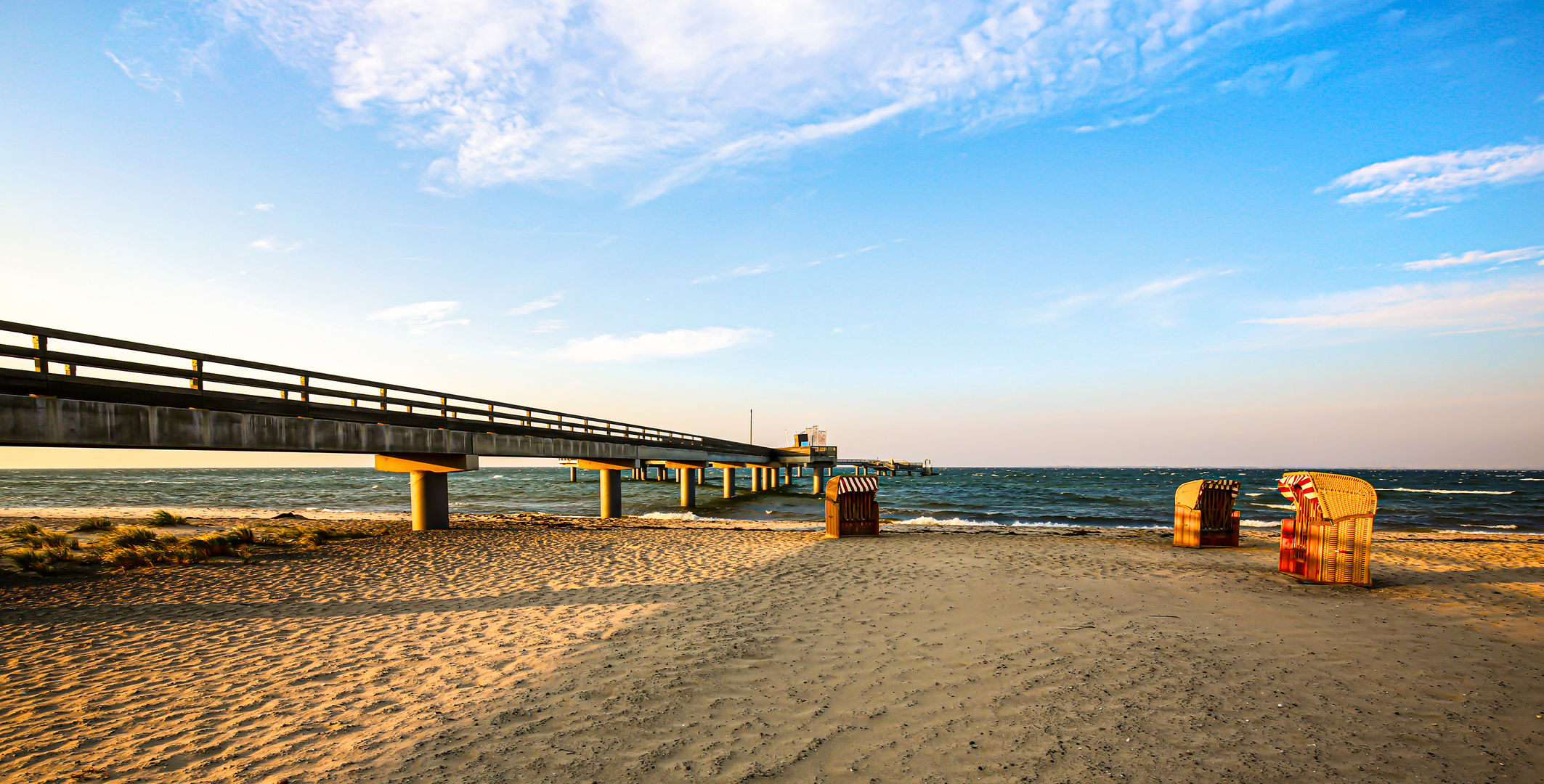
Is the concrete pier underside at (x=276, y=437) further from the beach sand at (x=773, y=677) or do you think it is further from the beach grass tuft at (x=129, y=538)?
the beach grass tuft at (x=129, y=538)

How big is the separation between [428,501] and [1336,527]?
22151mm

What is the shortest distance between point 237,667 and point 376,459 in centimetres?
1484

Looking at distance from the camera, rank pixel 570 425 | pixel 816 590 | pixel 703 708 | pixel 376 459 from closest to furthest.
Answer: pixel 703 708 < pixel 816 590 < pixel 376 459 < pixel 570 425

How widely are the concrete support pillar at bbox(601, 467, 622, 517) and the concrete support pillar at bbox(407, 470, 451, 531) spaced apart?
35.2ft

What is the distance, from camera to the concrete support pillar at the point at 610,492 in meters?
31.2

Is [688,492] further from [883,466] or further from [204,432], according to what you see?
[883,466]

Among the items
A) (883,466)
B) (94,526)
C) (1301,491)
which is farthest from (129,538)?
(883,466)

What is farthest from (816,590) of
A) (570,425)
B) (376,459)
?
(570,425)

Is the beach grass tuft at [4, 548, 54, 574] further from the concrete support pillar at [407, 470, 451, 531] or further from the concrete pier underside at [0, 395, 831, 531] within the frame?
the concrete support pillar at [407, 470, 451, 531]

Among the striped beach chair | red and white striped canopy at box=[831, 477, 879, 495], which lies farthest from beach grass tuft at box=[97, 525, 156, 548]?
red and white striped canopy at box=[831, 477, 879, 495]

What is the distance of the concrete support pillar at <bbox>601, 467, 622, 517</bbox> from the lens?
102 feet

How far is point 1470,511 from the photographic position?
36.2m

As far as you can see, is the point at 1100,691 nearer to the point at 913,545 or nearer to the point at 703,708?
the point at 703,708

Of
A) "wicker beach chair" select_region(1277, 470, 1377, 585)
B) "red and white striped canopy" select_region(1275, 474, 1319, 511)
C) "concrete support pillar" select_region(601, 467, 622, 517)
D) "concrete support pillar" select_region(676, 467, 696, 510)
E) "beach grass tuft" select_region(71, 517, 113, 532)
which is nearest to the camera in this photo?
"wicker beach chair" select_region(1277, 470, 1377, 585)
